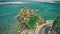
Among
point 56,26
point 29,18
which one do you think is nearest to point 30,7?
point 29,18

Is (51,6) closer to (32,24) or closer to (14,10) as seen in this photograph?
(32,24)

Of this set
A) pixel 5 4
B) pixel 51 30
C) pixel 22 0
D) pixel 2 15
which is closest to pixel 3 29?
pixel 2 15

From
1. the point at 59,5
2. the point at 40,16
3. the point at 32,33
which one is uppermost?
the point at 59,5

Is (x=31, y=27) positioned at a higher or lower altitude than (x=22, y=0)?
lower

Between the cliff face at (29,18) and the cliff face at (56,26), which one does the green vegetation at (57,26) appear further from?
the cliff face at (29,18)

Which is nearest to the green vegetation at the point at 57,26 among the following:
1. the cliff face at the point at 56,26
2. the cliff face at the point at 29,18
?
the cliff face at the point at 56,26
